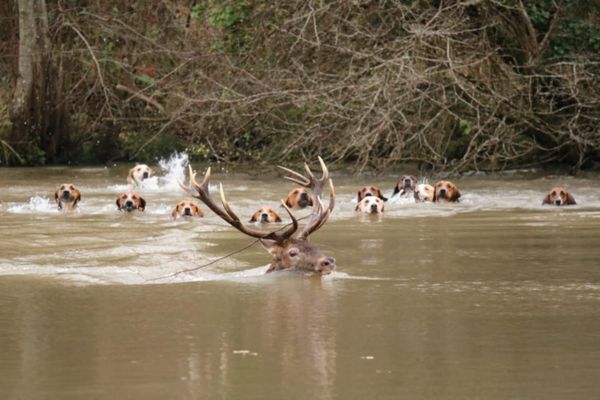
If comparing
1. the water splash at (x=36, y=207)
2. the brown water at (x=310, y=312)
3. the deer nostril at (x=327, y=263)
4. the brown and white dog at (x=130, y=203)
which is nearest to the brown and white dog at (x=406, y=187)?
the brown water at (x=310, y=312)

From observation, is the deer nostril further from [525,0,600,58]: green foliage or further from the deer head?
[525,0,600,58]: green foliage

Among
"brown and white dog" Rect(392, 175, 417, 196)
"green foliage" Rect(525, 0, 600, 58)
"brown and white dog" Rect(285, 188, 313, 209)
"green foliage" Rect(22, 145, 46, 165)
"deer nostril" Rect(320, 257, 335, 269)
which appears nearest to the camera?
"deer nostril" Rect(320, 257, 335, 269)

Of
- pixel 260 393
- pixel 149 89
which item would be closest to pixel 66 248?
pixel 260 393

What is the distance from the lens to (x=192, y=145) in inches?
945

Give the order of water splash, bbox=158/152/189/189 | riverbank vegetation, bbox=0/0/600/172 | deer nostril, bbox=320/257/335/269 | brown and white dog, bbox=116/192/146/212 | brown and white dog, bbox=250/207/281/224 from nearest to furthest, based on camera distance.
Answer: deer nostril, bbox=320/257/335/269
brown and white dog, bbox=250/207/281/224
brown and white dog, bbox=116/192/146/212
riverbank vegetation, bbox=0/0/600/172
water splash, bbox=158/152/189/189

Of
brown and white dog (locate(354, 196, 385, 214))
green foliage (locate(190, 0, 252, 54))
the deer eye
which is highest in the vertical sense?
green foliage (locate(190, 0, 252, 54))

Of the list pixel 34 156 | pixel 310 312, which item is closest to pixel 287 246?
pixel 310 312

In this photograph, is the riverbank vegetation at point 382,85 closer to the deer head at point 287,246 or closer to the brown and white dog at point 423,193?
the brown and white dog at point 423,193

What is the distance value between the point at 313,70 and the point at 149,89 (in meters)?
6.22

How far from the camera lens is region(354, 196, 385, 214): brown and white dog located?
52.5ft

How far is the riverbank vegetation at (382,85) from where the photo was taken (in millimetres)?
19688

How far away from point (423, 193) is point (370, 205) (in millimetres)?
2047

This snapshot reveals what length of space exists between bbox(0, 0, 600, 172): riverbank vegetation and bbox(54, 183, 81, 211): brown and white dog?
4017 mm

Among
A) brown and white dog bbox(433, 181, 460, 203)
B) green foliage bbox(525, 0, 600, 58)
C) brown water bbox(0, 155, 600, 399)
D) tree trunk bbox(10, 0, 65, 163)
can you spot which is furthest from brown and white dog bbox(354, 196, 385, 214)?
tree trunk bbox(10, 0, 65, 163)
